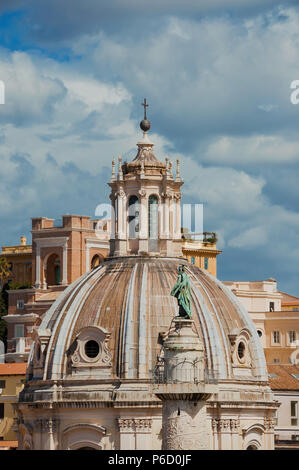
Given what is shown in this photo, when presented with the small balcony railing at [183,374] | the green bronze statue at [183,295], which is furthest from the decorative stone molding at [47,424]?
the small balcony railing at [183,374]

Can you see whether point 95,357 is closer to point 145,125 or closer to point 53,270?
point 145,125

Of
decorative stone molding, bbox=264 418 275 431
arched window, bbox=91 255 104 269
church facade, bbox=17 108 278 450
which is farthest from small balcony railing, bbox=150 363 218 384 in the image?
arched window, bbox=91 255 104 269

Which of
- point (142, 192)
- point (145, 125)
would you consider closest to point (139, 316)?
point (142, 192)

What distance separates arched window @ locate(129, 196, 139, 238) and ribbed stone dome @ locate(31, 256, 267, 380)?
1862 millimetres

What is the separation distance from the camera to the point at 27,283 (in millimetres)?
153250

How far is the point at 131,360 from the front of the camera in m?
95.8

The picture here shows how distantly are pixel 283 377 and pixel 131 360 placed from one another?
2431 centimetres

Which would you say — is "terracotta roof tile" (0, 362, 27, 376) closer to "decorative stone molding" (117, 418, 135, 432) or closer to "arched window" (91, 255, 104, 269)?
"decorative stone molding" (117, 418, 135, 432)

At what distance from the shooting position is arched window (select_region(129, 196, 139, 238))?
103m

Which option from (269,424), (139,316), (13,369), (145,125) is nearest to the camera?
(139,316)

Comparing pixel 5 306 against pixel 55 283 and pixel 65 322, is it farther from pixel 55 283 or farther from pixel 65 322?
pixel 65 322

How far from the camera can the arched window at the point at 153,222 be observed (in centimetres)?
10238

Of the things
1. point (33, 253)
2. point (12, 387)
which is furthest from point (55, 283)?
point (12, 387)

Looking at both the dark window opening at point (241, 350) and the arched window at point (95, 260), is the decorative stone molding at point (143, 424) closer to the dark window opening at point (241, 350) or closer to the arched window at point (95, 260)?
the dark window opening at point (241, 350)
